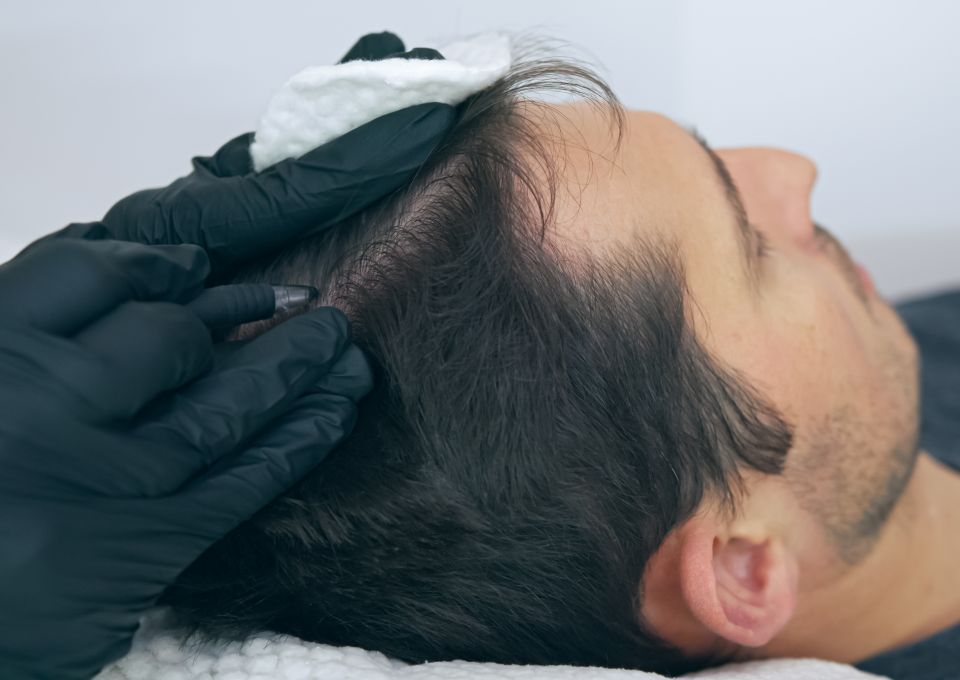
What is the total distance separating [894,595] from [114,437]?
890 mm

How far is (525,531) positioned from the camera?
2.56 feet

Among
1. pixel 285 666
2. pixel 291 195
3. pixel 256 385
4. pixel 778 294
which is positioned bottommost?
pixel 285 666

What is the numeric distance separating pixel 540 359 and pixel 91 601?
392mm

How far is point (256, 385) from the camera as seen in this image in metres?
0.69

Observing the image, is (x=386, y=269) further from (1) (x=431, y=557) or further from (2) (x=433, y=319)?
(1) (x=431, y=557)

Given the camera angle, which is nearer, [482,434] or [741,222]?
[482,434]

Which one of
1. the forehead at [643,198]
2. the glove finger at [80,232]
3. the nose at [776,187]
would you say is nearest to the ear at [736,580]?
the forehead at [643,198]

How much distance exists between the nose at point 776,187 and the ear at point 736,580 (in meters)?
0.34

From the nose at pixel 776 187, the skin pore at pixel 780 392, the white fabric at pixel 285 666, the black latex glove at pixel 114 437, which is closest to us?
the black latex glove at pixel 114 437

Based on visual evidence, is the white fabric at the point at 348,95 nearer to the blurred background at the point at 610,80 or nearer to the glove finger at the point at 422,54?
the glove finger at the point at 422,54

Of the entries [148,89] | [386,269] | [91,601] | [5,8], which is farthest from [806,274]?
[5,8]

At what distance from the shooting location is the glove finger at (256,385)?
2.19 feet

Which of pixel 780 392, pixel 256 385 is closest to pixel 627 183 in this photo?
pixel 780 392

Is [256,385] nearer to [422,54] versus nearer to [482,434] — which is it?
[482,434]
